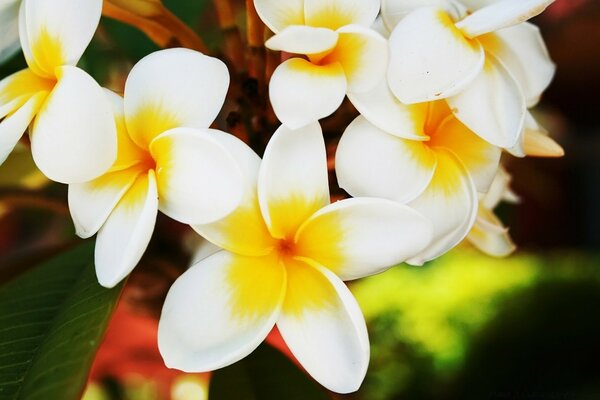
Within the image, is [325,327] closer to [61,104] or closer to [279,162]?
[279,162]

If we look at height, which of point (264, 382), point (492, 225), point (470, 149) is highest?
point (470, 149)

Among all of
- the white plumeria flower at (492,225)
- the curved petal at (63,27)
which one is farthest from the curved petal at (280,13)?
the white plumeria flower at (492,225)

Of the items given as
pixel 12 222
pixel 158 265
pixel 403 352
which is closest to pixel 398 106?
pixel 158 265

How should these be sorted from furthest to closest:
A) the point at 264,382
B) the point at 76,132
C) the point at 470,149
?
the point at 264,382
the point at 470,149
the point at 76,132

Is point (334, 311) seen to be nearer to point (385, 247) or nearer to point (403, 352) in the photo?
point (385, 247)

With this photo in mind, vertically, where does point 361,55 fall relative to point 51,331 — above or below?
above

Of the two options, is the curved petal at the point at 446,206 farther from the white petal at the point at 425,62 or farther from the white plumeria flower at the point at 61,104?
the white plumeria flower at the point at 61,104

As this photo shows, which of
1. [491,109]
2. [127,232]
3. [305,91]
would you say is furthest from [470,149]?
[127,232]
